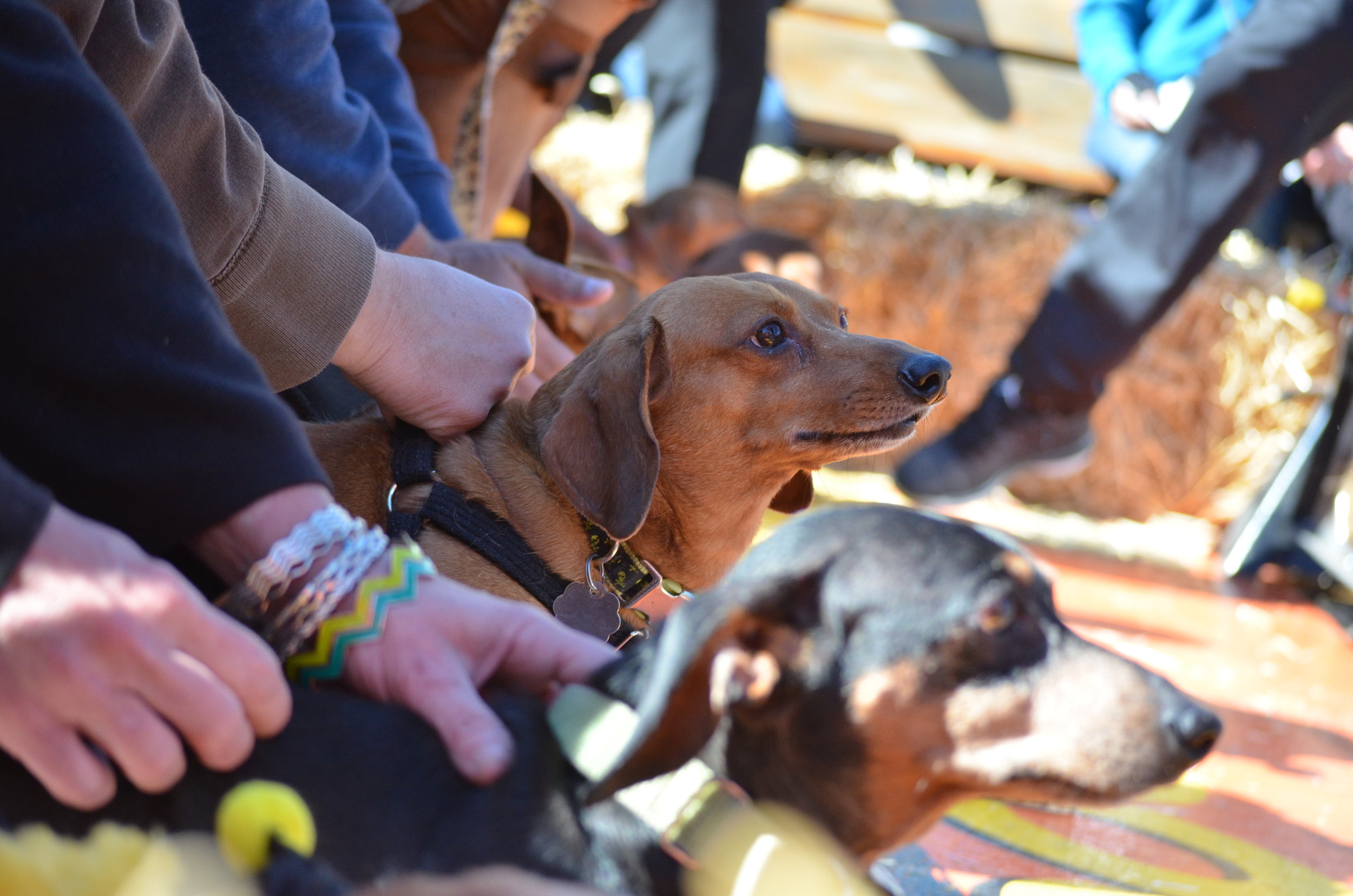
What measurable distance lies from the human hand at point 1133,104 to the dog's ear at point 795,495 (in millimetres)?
3186

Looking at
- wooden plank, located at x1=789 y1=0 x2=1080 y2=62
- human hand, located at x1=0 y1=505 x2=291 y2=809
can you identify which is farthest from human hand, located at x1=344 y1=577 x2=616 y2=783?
wooden plank, located at x1=789 y1=0 x2=1080 y2=62

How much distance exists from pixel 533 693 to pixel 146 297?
1.81 ft

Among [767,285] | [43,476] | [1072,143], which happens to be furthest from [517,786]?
[1072,143]

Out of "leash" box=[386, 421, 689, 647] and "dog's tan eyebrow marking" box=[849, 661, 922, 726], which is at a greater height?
"dog's tan eyebrow marking" box=[849, 661, 922, 726]

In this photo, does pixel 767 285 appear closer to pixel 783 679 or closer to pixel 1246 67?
pixel 783 679

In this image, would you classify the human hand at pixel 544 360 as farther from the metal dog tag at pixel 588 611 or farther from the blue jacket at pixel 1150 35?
the blue jacket at pixel 1150 35

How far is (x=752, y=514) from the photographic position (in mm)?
2492

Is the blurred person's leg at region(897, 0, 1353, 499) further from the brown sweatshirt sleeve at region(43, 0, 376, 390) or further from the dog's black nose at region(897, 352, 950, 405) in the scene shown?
the brown sweatshirt sleeve at region(43, 0, 376, 390)

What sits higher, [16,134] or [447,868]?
[16,134]

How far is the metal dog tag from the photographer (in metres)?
2.00

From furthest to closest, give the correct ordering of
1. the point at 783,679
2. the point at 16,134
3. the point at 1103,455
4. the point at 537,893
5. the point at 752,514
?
the point at 1103,455 < the point at 752,514 < the point at 783,679 < the point at 16,134 < the point at 537,893

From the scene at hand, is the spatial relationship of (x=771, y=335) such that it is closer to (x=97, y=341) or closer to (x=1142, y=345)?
(x=97, y=341)

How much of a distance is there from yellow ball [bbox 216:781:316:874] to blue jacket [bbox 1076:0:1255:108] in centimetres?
503

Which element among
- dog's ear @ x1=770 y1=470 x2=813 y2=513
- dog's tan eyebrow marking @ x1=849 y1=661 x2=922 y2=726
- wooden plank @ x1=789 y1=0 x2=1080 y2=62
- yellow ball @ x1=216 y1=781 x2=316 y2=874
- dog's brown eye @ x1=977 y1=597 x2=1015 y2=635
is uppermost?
dog's brown eye @ x1=977 y1=597 x2=1015 y2=635
